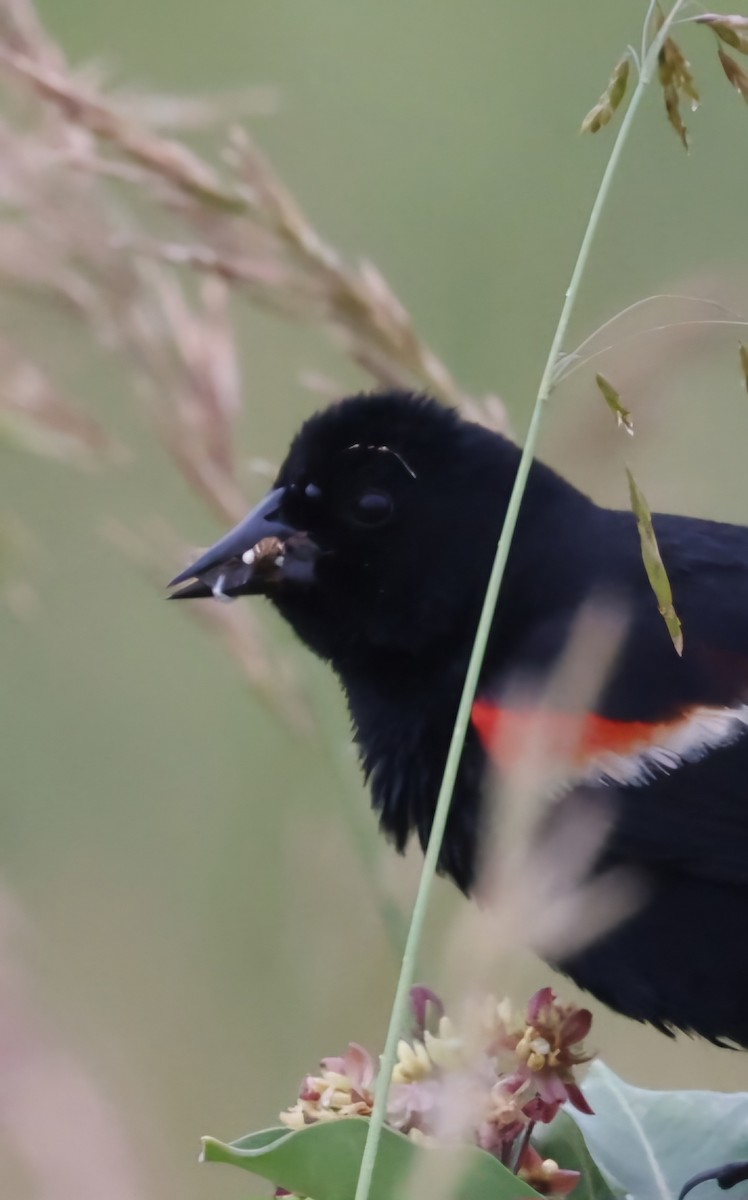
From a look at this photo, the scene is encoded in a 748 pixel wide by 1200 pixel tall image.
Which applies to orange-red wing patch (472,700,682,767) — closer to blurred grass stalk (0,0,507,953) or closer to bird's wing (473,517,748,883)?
bird's wing (473,517,748,883)

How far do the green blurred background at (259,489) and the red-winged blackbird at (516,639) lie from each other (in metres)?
0.08

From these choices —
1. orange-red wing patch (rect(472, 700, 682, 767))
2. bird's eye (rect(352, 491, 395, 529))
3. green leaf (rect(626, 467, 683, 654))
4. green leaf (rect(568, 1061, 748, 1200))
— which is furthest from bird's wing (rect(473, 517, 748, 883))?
green leaf (rect(626, 467, 683, 654))

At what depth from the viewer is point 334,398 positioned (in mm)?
1133

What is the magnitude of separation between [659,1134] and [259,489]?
0.77 metres

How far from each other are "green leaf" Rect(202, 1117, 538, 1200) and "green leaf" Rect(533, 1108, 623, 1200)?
0.40ft

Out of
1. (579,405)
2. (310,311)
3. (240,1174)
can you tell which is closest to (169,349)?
(310,311)

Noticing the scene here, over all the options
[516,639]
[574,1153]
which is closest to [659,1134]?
[574,1153]

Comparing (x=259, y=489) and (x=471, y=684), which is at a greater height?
(x=259, y=489)

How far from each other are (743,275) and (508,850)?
1.52ft

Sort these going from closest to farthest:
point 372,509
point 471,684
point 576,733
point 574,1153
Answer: point 471,684
point 574,1153
point 576,733
point 372,509

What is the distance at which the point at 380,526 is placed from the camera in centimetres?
117

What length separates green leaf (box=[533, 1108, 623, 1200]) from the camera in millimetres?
732

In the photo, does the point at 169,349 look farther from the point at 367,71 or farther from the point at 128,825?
the point at 367,71

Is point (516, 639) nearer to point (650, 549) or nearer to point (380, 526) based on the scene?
point (380, 526)
